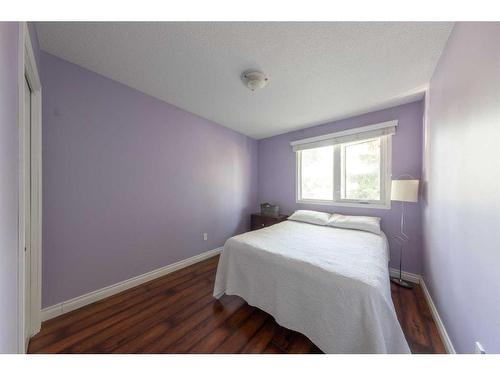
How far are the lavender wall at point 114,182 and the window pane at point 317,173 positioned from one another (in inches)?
69.5

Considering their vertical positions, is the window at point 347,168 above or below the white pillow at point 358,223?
above

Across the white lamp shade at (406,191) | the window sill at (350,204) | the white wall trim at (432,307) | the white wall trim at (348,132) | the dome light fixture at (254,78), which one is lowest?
the white wall trim at (432,307)

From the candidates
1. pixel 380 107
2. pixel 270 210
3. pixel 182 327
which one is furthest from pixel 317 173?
pixel 182 327

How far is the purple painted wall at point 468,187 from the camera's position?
2.74 feet

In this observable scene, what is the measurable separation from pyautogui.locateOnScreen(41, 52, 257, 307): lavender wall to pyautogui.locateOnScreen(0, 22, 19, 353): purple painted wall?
3.43ft

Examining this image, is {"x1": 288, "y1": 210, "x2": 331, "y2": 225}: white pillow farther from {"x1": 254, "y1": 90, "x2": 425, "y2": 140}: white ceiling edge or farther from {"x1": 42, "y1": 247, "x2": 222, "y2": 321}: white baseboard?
{"x1": 42, "y1": 247, "x2": 222, "y2": 321}: white baseboard

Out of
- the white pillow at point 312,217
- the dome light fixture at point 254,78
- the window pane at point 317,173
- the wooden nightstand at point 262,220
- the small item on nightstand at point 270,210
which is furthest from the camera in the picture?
the small item on nightstand at point 270,210

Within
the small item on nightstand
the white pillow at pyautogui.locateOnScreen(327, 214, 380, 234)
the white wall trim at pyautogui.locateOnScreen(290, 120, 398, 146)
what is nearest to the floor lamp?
the white pillow at pyautogui.locateOnScreen(327, 214, 380, 234)

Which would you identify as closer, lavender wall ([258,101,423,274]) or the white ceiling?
the white ceiling

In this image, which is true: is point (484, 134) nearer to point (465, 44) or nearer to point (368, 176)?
point (465, 44)

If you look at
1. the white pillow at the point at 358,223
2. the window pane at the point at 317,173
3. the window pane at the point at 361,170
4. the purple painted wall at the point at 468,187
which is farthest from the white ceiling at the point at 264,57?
the white pillow at the point at 358,223

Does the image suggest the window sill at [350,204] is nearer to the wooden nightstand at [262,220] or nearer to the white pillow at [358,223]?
the white pillow at [358,223]

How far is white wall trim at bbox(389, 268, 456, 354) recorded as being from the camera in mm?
1293

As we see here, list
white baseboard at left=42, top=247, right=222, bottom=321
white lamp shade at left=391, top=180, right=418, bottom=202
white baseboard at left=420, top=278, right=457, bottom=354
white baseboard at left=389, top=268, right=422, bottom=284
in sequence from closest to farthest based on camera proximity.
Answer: white baseboard at left=420, top=278, right=457, bottom=354 < white baseboard at left=42, top=247, right=222, bottom=321 < white lamp shade at left=391, top=180, right=418, bottom=202 < white baseboard at left=389, top=268, right=422, bottom=284
